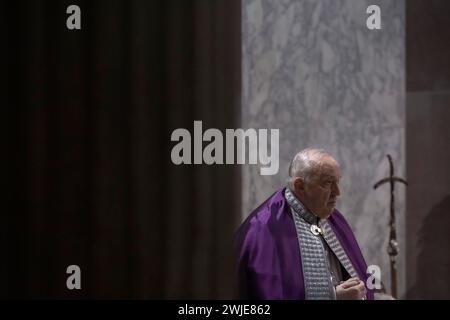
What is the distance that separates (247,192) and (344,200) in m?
0.74

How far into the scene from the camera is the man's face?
2.72 meters

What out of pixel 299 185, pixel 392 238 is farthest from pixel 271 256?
pixel 392 238

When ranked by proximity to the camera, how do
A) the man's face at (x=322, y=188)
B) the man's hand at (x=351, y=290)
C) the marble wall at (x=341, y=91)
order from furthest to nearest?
the marble wall at (x=341, y=91), the man's face at (x=322, y=188), the man's hand at (x=351, y=290)

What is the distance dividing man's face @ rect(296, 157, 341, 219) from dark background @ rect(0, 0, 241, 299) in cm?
94

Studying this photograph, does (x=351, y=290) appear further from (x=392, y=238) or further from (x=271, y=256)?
(x=392, y=238)

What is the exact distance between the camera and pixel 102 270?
1.68m

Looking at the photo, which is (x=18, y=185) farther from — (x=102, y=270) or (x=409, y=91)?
(x=409, y=91)

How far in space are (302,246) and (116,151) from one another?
1342mm

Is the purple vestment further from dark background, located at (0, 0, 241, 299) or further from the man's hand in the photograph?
dark background, located at (0, 0, 241, 299)

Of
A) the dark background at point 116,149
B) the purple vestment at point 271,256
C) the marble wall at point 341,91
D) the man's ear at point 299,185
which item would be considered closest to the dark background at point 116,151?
the dark background at point 116,149

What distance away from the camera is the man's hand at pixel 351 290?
2615 mm

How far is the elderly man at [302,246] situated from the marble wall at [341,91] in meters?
1.11

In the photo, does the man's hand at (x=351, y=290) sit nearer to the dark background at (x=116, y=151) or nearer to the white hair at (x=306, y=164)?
the white hair at (x=306, y=164)
